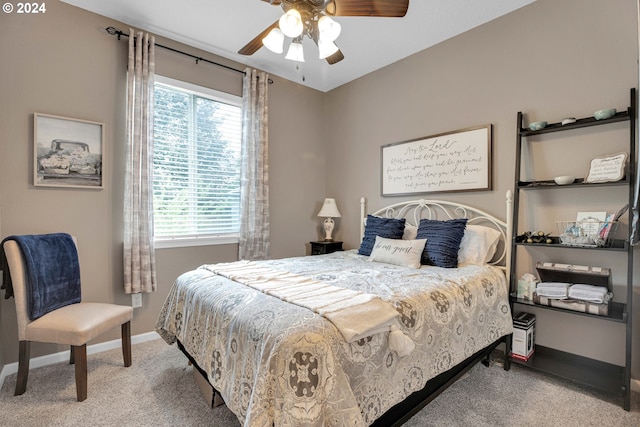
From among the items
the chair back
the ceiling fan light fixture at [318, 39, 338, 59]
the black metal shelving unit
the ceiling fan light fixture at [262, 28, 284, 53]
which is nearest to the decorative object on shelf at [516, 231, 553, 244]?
the black metal shelving unit

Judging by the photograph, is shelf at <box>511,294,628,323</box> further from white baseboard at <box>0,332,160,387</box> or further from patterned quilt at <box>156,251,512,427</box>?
white baseboard at <box>0,332,160,387</box>

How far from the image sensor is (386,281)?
2002mm

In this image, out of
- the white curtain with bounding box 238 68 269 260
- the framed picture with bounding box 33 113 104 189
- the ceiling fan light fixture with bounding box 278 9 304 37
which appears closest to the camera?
the ceiling fan light fixture with bounding box 278 9 304 37

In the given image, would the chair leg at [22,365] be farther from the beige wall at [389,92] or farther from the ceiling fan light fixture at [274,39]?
the ceiling fan light fixture at [274,39]

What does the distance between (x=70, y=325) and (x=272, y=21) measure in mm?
2866

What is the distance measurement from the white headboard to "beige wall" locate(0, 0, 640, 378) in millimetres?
106

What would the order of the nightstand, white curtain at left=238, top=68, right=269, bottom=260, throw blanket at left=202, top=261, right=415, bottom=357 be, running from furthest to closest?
the nightstand
white curtain at left=238, top=68, right=269, bottom=260
throw blanket at left=202, top=261, right=415, bottom=357

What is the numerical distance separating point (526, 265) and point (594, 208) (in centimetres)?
63

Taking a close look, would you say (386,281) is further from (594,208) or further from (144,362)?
(144,362)

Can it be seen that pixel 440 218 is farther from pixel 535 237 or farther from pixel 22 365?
pixel 22 365

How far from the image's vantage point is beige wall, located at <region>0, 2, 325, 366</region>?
2.32 metres

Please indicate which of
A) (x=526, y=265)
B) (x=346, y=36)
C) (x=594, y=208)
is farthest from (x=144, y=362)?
(x=594, y=208)

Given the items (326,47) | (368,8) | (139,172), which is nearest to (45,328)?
(139,172)

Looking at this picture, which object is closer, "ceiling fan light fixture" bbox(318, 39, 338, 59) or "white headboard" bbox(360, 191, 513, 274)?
"ceiling fan light fixture" bbox(318, 39, 338, 59)
